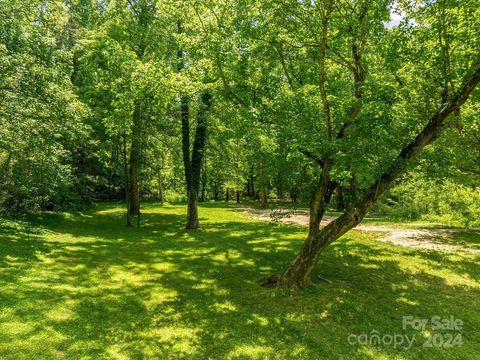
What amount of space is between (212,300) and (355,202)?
14.1 feet

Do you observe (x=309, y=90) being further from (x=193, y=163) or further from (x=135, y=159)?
(x=135, y=159)

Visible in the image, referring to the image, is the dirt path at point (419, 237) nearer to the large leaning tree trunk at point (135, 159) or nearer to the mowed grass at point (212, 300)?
the mowed grass at point (212, 300)

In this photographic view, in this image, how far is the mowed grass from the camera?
19.7ft

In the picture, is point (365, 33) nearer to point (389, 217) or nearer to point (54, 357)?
point (54, 357)

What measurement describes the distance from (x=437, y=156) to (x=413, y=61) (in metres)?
2.47

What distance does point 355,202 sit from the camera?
857 centimetres

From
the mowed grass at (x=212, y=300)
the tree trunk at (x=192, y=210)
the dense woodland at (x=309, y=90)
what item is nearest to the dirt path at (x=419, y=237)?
the mowed grass at (x=212, y=300)

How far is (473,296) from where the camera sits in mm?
8477

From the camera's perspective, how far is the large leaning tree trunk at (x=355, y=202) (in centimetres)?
734

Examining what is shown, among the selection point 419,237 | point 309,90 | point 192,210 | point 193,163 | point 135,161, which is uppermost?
point 309,90

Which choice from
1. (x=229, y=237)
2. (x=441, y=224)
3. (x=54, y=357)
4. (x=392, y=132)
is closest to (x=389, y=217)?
(x=441, y=224)

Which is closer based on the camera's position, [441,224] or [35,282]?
[35,282]

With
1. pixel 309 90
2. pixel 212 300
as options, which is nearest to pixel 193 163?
pixel 309 90

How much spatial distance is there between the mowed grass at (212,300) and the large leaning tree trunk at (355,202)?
544 millimetres
